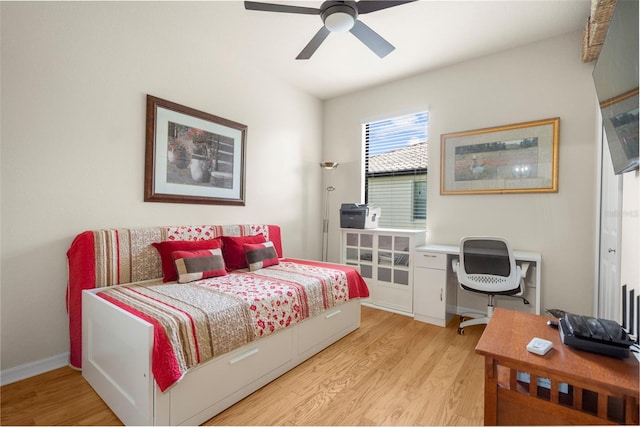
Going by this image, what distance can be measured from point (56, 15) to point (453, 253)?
3623 millimetres

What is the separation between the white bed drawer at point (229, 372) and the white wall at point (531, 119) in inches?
88.6

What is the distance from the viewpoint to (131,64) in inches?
89.4

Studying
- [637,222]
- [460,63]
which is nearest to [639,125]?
[637,222]

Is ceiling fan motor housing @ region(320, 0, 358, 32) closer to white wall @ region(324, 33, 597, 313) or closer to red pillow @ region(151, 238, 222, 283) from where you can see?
white wall @ region(324, 33, 597, 313)

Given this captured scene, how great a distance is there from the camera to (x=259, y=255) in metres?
2.70

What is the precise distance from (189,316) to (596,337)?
172cm

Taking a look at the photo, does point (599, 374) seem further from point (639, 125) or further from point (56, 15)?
point (56, 15)

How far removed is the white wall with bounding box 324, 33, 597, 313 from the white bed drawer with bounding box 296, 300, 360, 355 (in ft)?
4.57

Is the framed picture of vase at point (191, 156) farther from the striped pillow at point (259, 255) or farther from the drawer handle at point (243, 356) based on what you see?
the drawer handle at point (243, 356)

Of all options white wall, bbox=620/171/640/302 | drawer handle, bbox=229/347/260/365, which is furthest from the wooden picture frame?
drawer handle, bbox=229/347/260/365

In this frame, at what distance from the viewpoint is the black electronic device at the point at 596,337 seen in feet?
3.15

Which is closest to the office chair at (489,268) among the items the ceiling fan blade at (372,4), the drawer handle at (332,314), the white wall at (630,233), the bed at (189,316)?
the white wall at (630,233)

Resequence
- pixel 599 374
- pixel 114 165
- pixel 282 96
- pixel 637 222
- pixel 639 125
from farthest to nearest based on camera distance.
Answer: pixel 282 96 → pixel 114 165 → pixel 637 222 → pixel 639 125 → pixel 599 374

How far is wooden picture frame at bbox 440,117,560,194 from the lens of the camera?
2.69 metres
